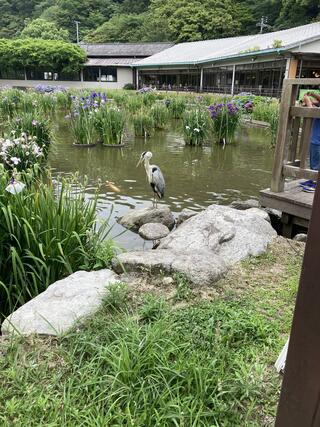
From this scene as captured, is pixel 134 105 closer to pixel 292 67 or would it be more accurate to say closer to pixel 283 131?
pixel 292 67

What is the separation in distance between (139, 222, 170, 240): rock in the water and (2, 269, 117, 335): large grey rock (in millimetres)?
1662

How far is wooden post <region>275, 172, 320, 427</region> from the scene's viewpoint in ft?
2.82

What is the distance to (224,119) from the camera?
937 cm

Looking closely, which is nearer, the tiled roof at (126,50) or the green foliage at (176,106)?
the green foliage at (176,106)

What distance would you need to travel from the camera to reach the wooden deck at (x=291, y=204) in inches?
155

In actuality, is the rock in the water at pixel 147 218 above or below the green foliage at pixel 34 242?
below

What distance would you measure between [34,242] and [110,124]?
678 cm

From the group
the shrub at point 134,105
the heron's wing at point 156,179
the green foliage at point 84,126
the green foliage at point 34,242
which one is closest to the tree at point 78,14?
the shrub at point 134,105

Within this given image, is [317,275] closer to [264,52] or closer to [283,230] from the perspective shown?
[283,230]

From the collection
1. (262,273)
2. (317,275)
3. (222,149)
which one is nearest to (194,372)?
(317,275)

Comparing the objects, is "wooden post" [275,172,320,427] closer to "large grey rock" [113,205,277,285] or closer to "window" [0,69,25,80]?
"large grey rock" [113,205,277,285]

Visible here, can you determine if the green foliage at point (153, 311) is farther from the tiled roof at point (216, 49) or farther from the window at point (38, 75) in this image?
the window at point (38, 75)

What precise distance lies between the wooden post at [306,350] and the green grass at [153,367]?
1.97 feet

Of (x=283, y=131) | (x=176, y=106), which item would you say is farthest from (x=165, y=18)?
(x=283, y=131)
